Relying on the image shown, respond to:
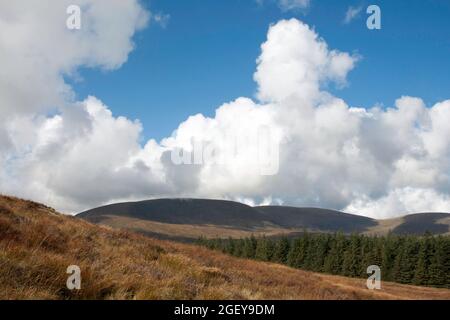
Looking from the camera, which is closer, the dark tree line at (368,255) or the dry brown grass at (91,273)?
the dry brown grass at (91,273)

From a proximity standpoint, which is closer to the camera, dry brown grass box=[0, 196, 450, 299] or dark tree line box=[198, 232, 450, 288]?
dry brown grass box=[0, 196, 450, 299]

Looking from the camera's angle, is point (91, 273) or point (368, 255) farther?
point (368, 255)

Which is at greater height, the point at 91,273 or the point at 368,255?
the point at 91,273

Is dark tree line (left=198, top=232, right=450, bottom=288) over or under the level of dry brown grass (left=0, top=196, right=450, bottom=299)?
under

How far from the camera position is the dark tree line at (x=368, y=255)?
3666 inches

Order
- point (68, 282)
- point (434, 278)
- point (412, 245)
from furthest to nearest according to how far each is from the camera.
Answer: point (412, 245) < point (434, 278) < point (68, 282)

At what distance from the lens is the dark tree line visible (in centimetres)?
9312

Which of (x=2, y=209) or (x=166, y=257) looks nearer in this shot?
(x=166, y=257)

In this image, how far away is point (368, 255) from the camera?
105938 millimetres

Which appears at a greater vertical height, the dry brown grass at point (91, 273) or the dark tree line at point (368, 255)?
the dry brown grass at point (91, 273)

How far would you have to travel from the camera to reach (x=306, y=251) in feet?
418
